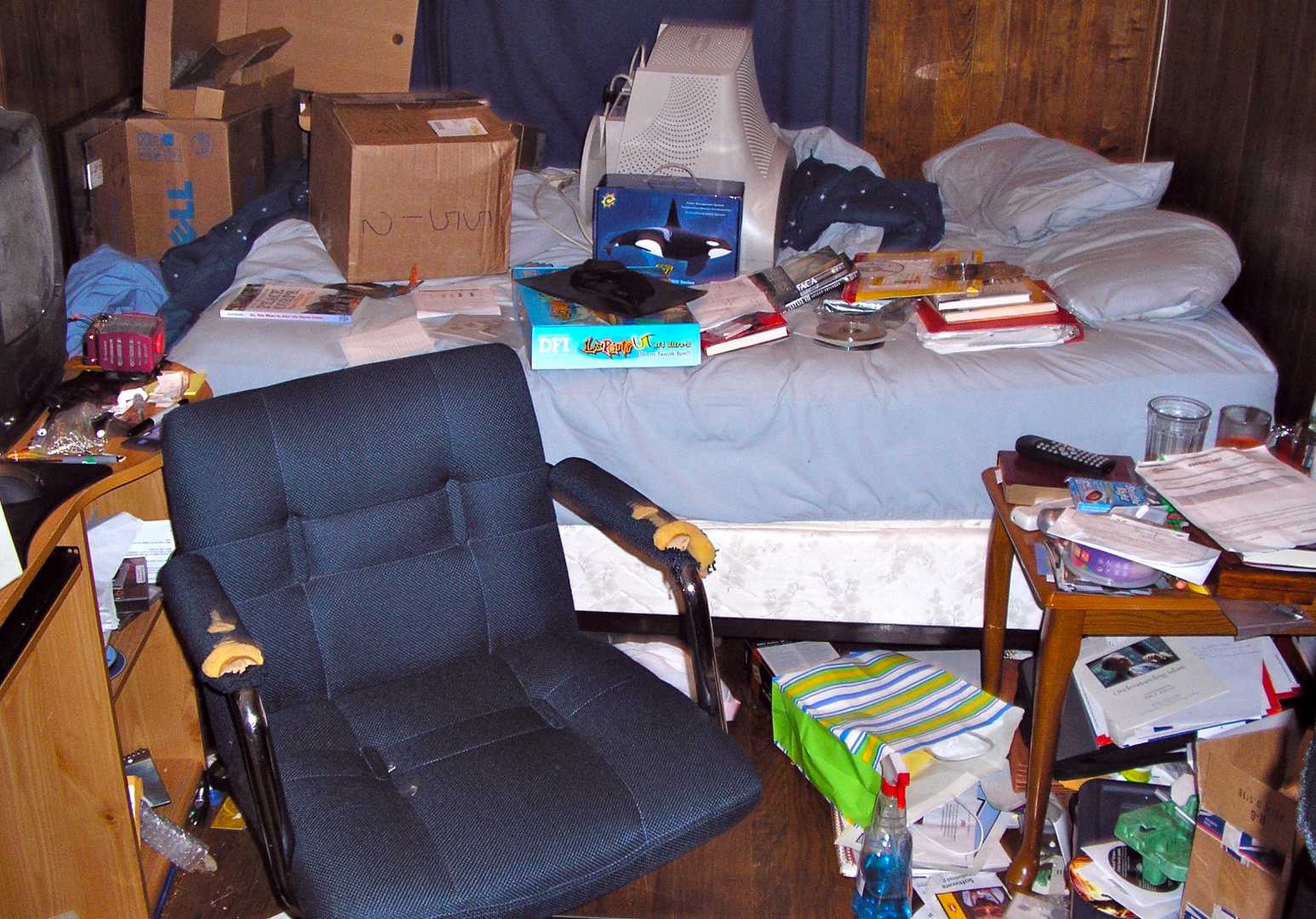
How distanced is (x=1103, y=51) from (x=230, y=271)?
2634mm

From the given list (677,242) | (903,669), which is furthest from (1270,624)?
(677,242)

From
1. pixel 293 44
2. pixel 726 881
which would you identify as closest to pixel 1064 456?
pixel 726 881

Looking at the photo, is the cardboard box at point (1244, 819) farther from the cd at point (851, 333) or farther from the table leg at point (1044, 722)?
the cd at point (851, 333)

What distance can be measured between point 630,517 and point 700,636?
18cm

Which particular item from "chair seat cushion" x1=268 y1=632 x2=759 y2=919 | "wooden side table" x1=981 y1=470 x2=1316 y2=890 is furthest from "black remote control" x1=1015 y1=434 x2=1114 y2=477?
"chair seat cushion" x1=268 y1=632 x2=759 y2=919

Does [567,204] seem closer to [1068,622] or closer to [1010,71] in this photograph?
[1010,71]

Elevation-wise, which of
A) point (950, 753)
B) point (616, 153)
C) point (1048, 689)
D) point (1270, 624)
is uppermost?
point (616, 153)

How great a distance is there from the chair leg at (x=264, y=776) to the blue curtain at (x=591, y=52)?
2.89 metres

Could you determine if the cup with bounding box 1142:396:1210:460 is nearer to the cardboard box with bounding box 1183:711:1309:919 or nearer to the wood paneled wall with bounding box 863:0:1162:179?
the cardboard box with bounding box 1183:711:1309:919

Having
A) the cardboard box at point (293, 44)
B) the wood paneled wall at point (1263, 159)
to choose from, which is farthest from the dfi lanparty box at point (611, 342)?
the cardboard box at point (293, 44)

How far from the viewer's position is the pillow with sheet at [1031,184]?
2693 mm

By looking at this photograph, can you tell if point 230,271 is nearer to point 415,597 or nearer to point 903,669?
point 415,597

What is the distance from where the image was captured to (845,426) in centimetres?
211

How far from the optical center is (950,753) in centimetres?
195
